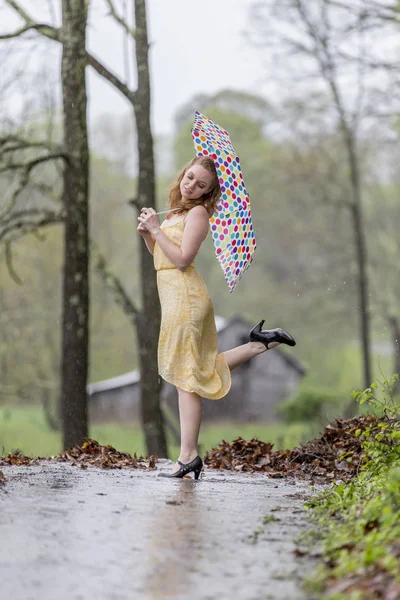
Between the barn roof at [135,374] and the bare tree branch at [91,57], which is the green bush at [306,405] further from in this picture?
the bare tree branch at [91,57]

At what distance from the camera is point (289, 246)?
48250mm

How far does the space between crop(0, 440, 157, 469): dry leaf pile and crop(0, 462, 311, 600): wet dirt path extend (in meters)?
1.51

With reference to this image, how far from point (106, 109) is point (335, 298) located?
1563cm

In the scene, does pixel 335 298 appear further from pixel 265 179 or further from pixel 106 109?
pixel 106 109

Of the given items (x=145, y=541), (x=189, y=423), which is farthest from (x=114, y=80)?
(x=145, y=541)

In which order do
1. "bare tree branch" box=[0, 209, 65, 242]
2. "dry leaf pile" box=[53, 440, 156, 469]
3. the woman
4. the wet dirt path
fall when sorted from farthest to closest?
1. "bare tree branch" box=[0, 209, 65, 242]
2. "dry leaf pile" box=[53, 440, 156, 469]
3. the woman
4. the wet dirt path

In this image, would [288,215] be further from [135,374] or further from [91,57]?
[91,57]

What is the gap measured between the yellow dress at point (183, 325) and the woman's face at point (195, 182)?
0.68 feet

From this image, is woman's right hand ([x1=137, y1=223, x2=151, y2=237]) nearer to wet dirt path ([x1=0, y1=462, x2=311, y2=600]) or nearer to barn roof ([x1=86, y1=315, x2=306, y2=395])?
wet dirt path ([x1=0, y1=462, x2=311, y2=600])

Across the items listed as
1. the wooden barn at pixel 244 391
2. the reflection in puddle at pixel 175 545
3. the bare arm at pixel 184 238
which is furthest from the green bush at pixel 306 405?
the reflection in puddle at pixel 175 545

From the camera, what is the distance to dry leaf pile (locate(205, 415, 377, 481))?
8.54m

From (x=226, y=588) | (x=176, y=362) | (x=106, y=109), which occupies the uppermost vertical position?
(x=106, y=109)

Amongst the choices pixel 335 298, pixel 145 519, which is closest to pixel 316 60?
pixel 335 298

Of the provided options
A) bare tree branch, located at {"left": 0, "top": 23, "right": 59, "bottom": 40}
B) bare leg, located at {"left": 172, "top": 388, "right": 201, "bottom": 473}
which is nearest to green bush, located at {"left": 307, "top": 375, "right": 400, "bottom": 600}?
bare leg, located at {"left": 172, "top": 388, "right": 201, "bottom": 473}
